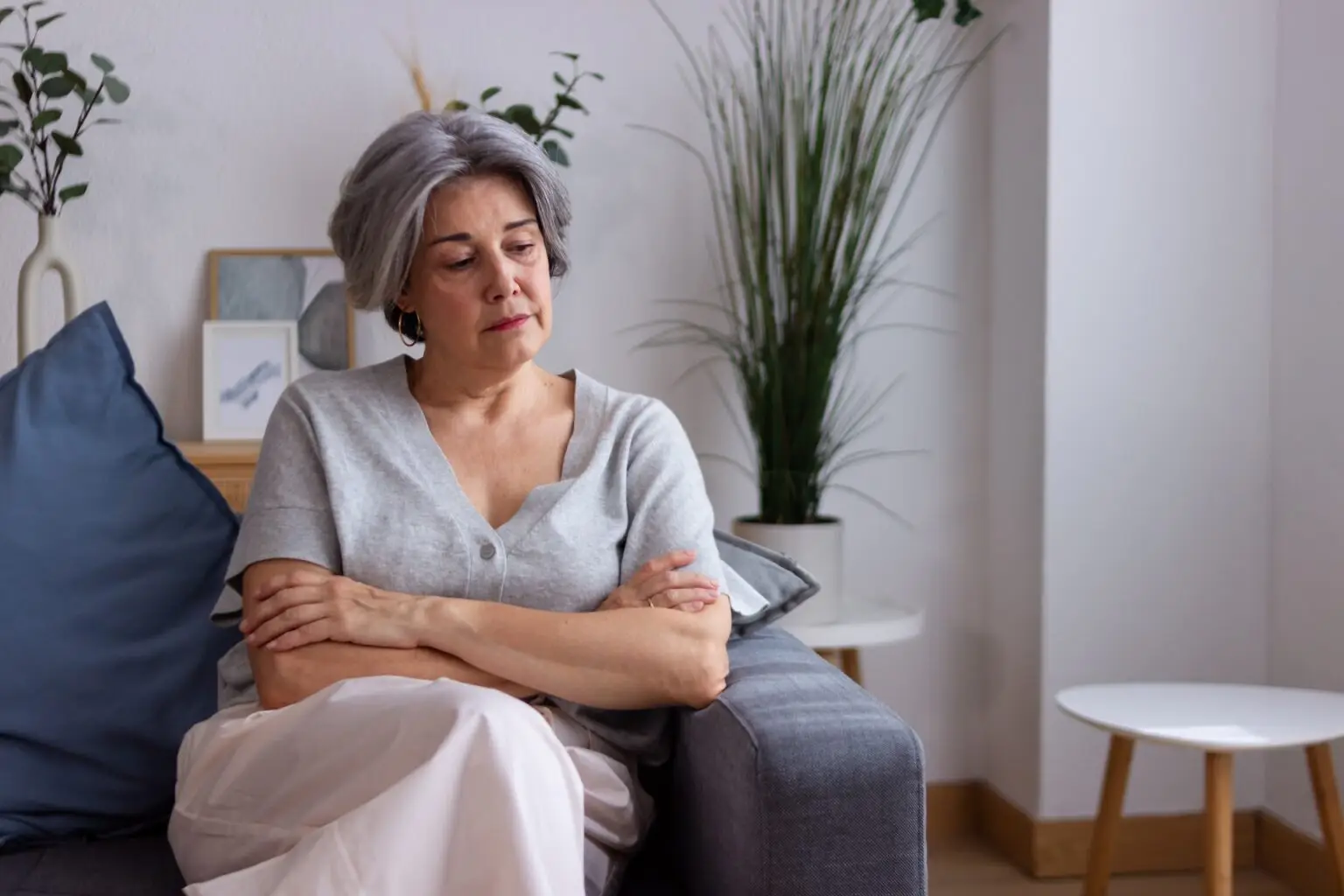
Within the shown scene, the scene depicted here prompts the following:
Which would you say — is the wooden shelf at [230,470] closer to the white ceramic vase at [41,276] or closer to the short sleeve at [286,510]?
the white ceramic vase at [41,276]

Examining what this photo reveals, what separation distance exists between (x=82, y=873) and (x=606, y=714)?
64 centimetres

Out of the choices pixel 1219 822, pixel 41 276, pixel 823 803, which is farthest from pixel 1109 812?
pixel 41 276

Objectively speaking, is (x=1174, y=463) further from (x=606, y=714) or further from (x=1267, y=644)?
(x=606, y=714)

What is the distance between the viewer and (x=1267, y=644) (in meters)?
2.77

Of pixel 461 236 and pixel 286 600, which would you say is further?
pixel 461 236

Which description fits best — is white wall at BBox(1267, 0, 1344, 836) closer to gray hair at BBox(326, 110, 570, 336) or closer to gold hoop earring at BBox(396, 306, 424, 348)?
gray hair at BBox(326, 110, 570, 336)

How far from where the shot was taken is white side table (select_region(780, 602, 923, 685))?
2502 mm

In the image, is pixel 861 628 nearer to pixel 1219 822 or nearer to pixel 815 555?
pixel 815 555

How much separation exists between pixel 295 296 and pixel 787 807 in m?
1.68

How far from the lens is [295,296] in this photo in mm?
2750

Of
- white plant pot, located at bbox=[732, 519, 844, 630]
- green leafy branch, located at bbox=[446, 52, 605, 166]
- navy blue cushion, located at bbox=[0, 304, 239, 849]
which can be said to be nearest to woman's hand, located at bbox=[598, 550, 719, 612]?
navy blue cushion, located at bbox=[0, 304, 239, 849]

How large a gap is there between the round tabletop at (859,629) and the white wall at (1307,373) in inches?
28.0

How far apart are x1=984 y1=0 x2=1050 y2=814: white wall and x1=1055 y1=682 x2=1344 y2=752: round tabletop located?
50 centimetres

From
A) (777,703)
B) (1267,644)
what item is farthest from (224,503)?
(1267,644)
